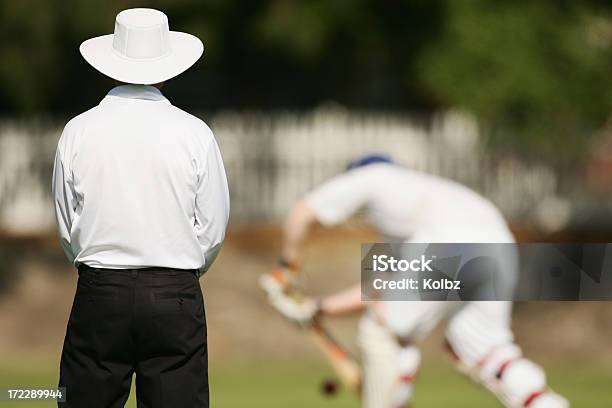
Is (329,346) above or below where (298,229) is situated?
below

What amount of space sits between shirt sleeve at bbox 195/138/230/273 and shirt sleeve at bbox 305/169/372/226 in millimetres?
2728

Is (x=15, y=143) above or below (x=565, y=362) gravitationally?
above

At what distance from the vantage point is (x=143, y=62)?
17.0ft

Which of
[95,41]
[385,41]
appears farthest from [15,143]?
[95,41]

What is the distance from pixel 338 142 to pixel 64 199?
1236 centimetres

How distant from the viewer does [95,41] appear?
5.36m

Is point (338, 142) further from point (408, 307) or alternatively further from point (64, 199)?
point (64, 199)

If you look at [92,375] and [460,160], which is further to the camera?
[460,160]

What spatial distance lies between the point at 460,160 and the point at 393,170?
965 cm

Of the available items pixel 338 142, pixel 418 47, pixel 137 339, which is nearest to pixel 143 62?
pixel 137 339

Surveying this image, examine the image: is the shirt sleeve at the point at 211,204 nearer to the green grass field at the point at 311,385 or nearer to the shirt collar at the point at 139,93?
the shirt collar at the point at 139,93

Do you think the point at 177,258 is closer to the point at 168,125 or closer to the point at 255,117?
the point at 168,125

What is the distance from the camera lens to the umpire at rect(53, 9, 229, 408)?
492 cm

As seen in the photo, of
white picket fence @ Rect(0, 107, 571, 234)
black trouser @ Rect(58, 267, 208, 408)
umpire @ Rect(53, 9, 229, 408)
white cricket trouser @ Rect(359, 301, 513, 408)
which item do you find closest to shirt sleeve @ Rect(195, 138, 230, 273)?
umpire @ Rect(53, 9, 229, 408)
